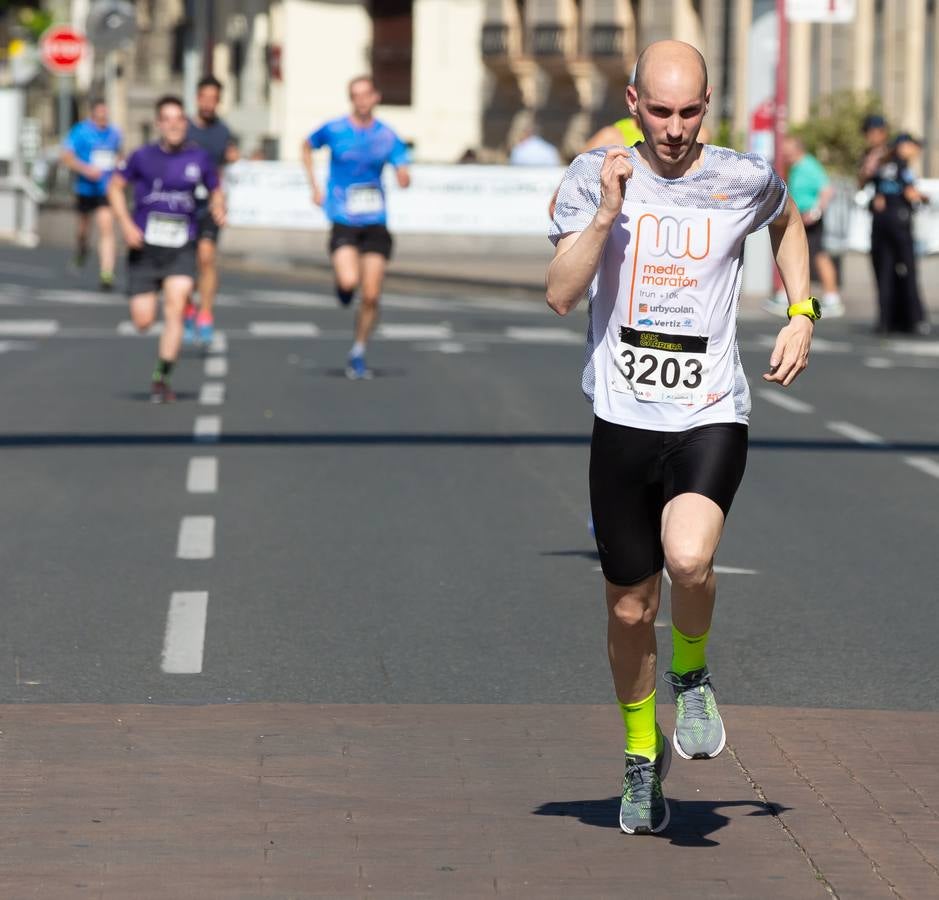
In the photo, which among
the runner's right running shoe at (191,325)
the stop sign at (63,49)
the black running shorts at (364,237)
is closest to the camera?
the black running shorts at (364,237)

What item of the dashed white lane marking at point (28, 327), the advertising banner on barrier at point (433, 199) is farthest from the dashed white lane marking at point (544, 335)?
the advertising banner on barrier at point (433, 199)

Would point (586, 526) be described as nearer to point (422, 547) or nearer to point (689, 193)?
point (422, 547)

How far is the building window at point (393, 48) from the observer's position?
67.9 metres

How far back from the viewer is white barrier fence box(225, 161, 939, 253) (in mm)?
36969

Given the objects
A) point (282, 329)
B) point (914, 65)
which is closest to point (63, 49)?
point (282, 329)

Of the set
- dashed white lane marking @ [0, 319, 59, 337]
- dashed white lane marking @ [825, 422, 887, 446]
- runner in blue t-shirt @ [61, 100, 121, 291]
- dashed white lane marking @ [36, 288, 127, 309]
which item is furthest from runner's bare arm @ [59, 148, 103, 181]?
dashed white lane marking @ [825, 422, 887, 446]

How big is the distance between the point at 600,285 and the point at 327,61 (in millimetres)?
62920

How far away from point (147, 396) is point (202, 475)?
4144mm

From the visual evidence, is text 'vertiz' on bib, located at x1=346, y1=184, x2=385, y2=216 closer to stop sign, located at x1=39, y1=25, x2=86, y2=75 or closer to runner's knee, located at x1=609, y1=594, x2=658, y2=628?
runner's knee, located at x1=609, y1=594, x2=658, y2=628

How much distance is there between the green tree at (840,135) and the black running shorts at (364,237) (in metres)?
31.6

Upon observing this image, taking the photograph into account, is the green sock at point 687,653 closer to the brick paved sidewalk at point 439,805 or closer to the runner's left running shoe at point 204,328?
the brick paved sidewalk at point 439,805

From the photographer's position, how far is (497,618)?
8.41 meters

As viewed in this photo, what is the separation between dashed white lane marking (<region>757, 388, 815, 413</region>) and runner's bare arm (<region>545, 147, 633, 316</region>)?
35.5ft

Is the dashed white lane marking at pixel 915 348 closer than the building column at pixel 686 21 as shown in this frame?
Yes
